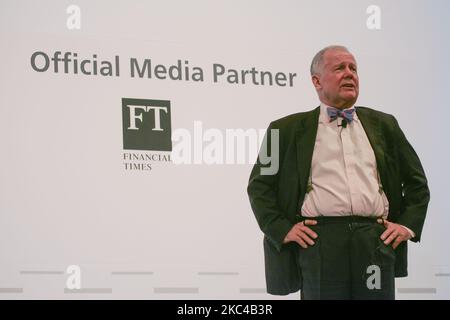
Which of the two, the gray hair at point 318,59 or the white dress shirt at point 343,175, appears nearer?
the white dress shirt at point 343,175

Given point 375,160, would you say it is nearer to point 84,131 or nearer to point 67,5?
point 84,131

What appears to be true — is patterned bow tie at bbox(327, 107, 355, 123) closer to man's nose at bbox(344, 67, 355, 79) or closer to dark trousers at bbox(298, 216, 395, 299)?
man's nose at bbox(344, 67, 355, 79)

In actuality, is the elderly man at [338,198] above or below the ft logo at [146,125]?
below

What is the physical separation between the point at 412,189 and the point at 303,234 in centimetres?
57

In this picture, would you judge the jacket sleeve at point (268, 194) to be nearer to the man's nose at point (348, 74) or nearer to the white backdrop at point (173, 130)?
the white backdrop at point (173, 130)

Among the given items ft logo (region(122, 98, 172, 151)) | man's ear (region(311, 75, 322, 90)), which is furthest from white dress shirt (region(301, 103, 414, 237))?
ft logo (region(122, 98, 172, 151))

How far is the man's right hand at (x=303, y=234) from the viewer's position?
11.6 feet

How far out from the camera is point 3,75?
3703 millimetres

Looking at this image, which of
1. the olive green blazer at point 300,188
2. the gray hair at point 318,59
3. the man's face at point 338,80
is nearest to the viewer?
the olive green blazer at point 300,188

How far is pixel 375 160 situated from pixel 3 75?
170cm

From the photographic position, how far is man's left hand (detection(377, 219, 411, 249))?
3.59 meters

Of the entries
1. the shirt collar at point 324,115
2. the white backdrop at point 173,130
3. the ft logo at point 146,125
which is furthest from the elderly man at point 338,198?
the ft logo at point 146,125

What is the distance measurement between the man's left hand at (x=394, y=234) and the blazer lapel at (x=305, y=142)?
0.37 meters

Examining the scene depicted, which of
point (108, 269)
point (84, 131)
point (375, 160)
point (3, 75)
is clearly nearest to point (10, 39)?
point (3, 75)
